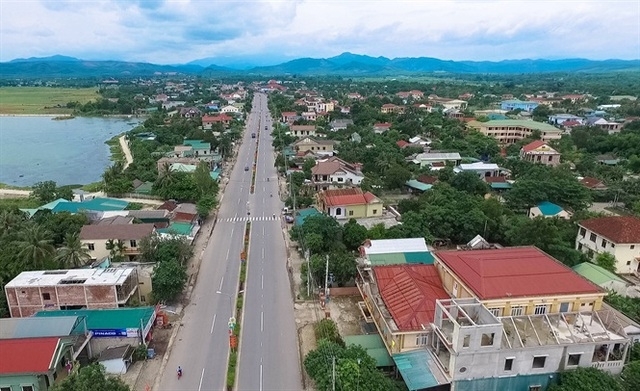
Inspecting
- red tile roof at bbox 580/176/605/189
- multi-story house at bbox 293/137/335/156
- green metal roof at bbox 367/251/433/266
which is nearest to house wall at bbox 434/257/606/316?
green metal roof at bbox 367/251/433/266

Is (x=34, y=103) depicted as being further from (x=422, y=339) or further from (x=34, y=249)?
(x=422, y=339)

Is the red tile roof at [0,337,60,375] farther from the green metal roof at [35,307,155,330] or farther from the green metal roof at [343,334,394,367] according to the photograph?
the green metal roof at [343,334,394,367]

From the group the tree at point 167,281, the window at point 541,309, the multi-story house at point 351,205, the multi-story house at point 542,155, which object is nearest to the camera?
the window at point 541,309

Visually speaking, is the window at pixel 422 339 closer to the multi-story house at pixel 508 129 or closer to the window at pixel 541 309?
the window at pixel 541 309

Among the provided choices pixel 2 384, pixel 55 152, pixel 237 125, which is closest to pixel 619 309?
pixel 2 384

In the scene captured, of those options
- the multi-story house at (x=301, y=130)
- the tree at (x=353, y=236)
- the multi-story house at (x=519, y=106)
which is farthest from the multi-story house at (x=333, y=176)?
the multi-story house at (x=519, y=106)

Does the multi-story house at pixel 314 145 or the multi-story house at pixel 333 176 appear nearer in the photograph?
the multi-story house at pixel 333 176
